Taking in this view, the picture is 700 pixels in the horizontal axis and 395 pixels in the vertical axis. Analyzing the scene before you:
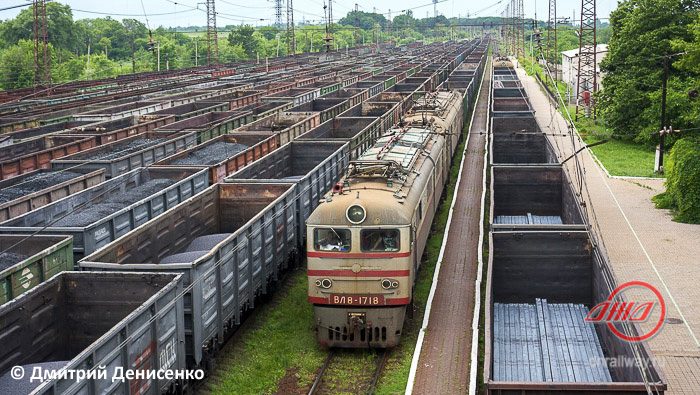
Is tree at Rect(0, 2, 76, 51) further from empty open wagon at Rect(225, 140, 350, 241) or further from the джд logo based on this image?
the джд logo

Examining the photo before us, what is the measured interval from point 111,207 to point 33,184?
4424 millimetres

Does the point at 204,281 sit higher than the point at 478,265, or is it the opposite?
the point at 204,281

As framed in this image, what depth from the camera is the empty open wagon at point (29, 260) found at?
13.6 metres

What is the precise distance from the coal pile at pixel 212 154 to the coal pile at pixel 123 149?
277cm

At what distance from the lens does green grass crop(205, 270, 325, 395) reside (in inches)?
577

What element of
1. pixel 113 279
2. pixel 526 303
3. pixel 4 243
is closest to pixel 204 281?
pixel 113 279

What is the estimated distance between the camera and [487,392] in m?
10.4

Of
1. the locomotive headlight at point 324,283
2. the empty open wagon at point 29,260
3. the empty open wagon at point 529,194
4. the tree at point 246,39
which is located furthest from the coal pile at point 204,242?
the tree at point 246,39

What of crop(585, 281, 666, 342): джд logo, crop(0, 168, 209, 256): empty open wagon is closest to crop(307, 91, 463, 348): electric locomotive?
crop(585, 281, 666, 342): джд logo

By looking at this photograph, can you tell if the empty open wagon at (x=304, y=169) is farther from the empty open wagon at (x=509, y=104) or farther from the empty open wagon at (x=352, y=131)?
the empty open wagon at (x=509, y=104)

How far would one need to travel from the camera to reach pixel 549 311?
1791 centimetres

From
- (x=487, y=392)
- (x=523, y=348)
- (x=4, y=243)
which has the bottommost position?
(x=523, y=348)

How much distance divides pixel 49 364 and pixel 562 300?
11.7 metres

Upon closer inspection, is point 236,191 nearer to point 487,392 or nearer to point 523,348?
point 523,348
